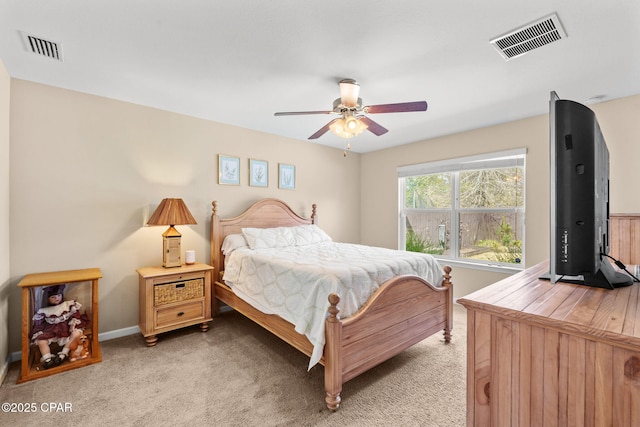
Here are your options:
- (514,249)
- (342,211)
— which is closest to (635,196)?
(514,249)

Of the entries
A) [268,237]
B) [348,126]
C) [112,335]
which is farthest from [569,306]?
[112,335]

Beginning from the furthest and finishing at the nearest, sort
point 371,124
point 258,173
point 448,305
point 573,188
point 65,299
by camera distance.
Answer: point 258,173
point 448,305
point 65,299
point 371,124
point 573,188

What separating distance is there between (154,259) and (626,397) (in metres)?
3.56

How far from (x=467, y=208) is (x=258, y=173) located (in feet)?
9.69

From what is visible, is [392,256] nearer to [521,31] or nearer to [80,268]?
[521,31]

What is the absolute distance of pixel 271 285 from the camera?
2.52 meters

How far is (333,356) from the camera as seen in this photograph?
186 cm

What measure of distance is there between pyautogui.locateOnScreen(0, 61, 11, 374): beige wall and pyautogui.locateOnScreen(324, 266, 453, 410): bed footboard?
2507mm

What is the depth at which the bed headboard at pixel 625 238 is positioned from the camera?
7.40 ft

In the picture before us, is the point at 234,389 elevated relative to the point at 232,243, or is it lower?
lower

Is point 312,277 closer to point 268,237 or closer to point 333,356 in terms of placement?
point 333,356

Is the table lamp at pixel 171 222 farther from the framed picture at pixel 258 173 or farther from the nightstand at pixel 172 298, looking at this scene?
the framed picture at pixel 258 173

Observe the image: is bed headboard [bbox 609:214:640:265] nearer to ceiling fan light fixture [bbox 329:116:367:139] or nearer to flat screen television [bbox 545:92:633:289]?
flat screen television [bbox 545:92:633:289]

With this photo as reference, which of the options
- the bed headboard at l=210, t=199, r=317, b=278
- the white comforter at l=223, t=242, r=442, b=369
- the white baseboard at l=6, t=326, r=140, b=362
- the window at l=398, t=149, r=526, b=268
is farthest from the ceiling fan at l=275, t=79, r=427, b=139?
the white baseboard at l=6, t=326, r=140, b=362
